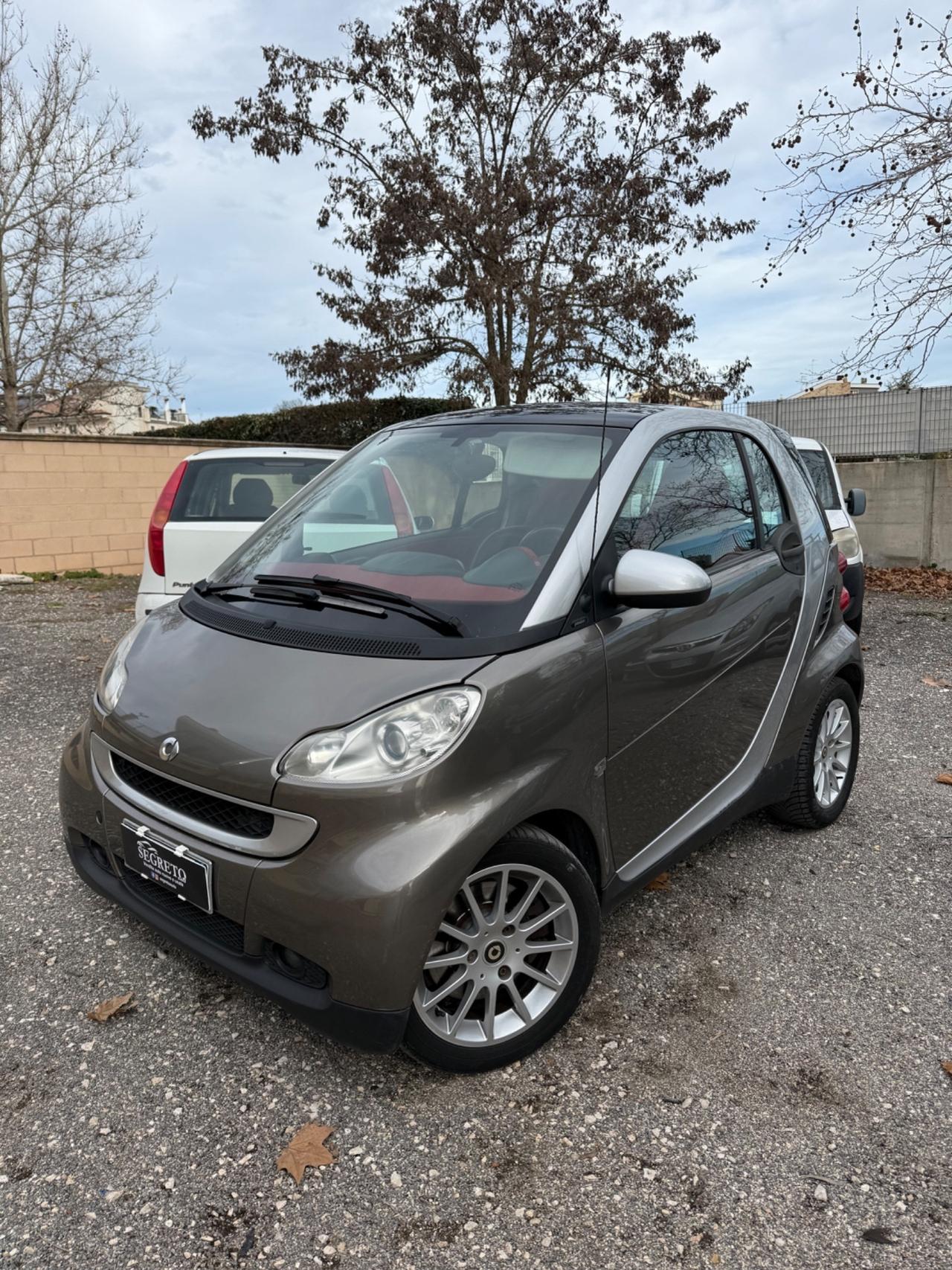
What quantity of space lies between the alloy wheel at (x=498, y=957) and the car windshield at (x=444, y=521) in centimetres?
68

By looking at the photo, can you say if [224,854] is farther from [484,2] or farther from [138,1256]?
[484,2]

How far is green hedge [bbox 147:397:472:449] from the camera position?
53.3ft

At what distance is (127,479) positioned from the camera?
13.1 metres

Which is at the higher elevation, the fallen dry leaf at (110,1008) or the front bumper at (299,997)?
the front bumper at (299,997)

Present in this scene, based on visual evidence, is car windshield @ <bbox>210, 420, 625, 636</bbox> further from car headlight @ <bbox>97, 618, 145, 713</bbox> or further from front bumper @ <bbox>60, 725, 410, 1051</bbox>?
front bumper @ <bbox>60, 725, 410, 1051</bbox>

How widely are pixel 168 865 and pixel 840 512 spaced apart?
6288mm

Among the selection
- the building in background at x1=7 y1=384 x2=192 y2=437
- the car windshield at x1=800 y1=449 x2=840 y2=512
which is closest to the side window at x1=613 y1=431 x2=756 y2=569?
the car windshield at x1=800 y1=449 x2=840 y2=512

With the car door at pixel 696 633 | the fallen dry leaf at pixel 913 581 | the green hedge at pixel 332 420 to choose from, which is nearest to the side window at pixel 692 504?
the car door at pixel 696 633

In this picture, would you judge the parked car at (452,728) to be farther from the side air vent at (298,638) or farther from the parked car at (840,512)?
the parked car at (840,512)

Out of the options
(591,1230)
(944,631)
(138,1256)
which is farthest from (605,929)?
(944,631)

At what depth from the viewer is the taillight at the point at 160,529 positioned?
5.66m

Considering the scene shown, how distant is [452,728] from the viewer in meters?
2.10

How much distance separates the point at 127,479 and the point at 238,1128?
1236 centimetres

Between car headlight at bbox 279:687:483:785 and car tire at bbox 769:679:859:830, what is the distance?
203 centimetres
